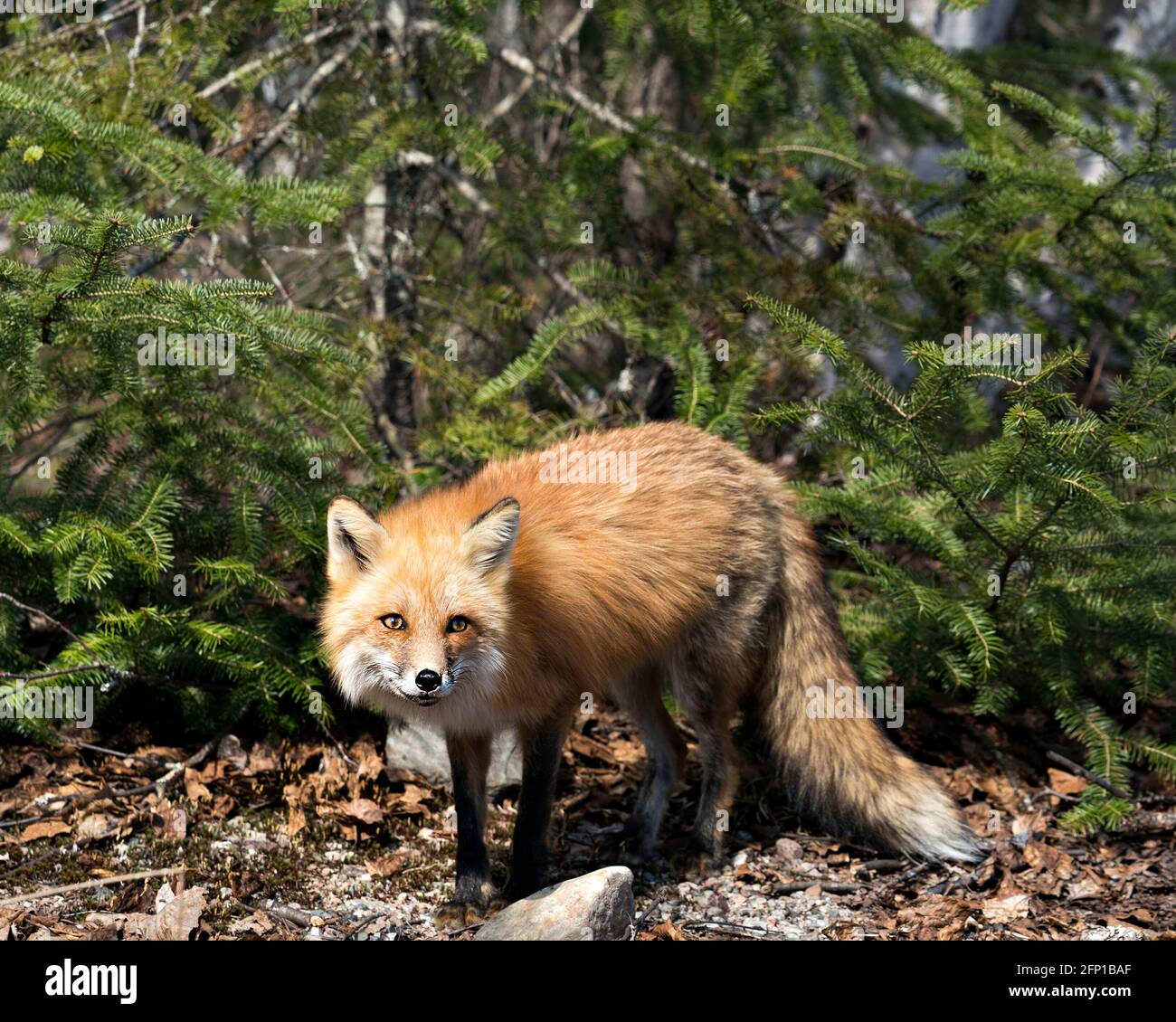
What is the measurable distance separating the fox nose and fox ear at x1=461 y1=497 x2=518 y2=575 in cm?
44

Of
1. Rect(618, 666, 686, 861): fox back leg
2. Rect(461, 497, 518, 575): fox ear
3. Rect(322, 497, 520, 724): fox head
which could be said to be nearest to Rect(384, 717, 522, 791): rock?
Rect(618, 666, 686, 861): fox back leg

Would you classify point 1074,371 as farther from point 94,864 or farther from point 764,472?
point 94,864

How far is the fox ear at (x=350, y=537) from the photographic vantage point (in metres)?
3.59

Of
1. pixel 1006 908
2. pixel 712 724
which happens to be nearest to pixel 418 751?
pixel 712 724

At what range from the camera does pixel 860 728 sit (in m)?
4.50

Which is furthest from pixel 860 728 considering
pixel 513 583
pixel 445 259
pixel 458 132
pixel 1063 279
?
pixel 445 259

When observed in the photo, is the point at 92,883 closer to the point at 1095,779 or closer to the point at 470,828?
the point at 470,828

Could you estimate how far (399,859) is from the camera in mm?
4242

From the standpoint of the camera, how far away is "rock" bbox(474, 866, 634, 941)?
3404mm

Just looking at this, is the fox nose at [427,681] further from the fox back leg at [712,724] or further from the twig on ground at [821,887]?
the twig on ground at [821,887]

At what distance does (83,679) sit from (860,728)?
2.96 meters
